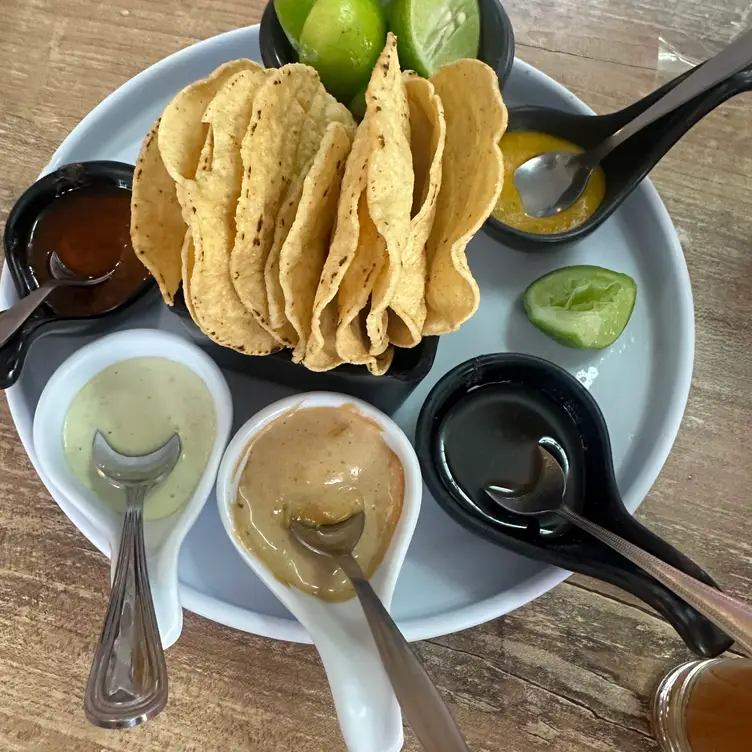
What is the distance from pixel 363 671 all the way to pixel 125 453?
464 millimetres

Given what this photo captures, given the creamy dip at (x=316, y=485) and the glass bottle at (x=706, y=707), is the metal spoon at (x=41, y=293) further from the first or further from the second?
the glass bottle at (x=706, y=707)

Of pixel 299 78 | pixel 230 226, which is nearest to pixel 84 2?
pixel 299 78

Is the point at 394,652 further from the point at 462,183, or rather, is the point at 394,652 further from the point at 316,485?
the point at 462,183

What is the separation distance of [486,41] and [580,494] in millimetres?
732

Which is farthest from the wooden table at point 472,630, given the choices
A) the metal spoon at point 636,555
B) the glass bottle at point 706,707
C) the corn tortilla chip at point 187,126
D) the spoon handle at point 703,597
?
the corn tortilla chip at point 187,126

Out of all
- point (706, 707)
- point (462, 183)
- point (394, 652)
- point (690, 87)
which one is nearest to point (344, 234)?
point (462, 183)

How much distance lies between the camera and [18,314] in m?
0.92

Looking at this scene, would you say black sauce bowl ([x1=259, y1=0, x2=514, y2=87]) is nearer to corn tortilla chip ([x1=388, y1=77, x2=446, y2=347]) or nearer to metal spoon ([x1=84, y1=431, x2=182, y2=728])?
corn tortilla chip ([x1=388, y1=77, x2=446, y2=347])

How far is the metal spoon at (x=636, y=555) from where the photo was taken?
2.44 feet

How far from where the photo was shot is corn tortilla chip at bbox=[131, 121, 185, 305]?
878 millimetres

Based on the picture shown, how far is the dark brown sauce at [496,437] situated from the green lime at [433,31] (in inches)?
20.6

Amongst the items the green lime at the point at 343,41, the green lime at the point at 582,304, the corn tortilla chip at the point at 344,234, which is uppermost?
the green lime at the point at 343,41

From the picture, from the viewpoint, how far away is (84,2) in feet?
4.43

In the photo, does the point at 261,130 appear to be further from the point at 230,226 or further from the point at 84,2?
the point at 84,2
